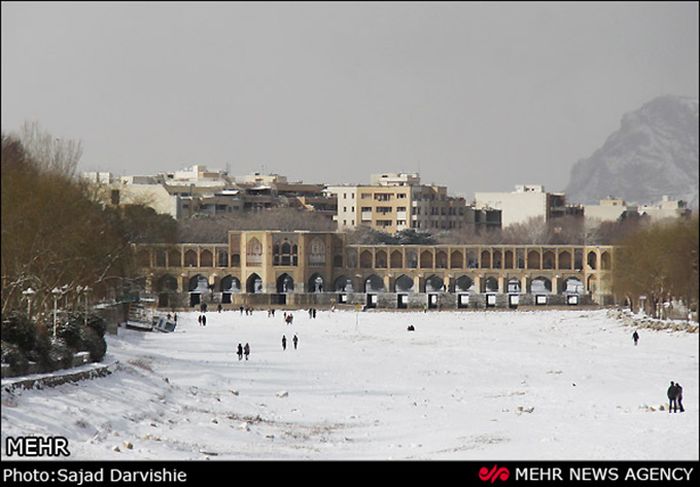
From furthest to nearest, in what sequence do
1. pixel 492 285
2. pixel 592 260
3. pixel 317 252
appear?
pixel 492 285
pixel 592 260
pixel 317 252

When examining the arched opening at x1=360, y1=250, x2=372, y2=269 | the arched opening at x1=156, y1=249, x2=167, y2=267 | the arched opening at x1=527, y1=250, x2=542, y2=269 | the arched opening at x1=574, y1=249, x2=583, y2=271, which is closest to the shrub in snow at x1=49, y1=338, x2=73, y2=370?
the arched opening at x1=156, y1=249, x2=167, y2=267

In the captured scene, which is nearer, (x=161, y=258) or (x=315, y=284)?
(x=161, y=258)

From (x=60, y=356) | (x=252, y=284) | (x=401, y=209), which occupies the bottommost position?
(x=60, y=356)

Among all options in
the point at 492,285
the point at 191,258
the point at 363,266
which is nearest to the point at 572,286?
the point at 492,285

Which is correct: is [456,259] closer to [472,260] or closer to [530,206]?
[472,260]

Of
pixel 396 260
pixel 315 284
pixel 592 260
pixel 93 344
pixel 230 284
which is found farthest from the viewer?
pixel 230 284

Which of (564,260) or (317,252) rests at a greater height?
(317,252)

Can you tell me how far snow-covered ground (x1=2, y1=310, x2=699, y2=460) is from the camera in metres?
25.5

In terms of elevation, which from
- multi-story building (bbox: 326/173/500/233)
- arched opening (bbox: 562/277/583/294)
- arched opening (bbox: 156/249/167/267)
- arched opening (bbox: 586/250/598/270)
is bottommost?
arched opening (bbox: 562/277/583/294)

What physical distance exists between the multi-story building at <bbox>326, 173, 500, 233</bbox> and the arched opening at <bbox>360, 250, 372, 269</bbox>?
35806 millimetres

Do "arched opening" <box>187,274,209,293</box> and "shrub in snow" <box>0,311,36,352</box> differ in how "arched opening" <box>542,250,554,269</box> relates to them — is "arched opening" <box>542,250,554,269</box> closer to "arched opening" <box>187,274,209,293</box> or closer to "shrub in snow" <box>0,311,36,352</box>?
"arched opening" <box>187,274,209,293</box>
